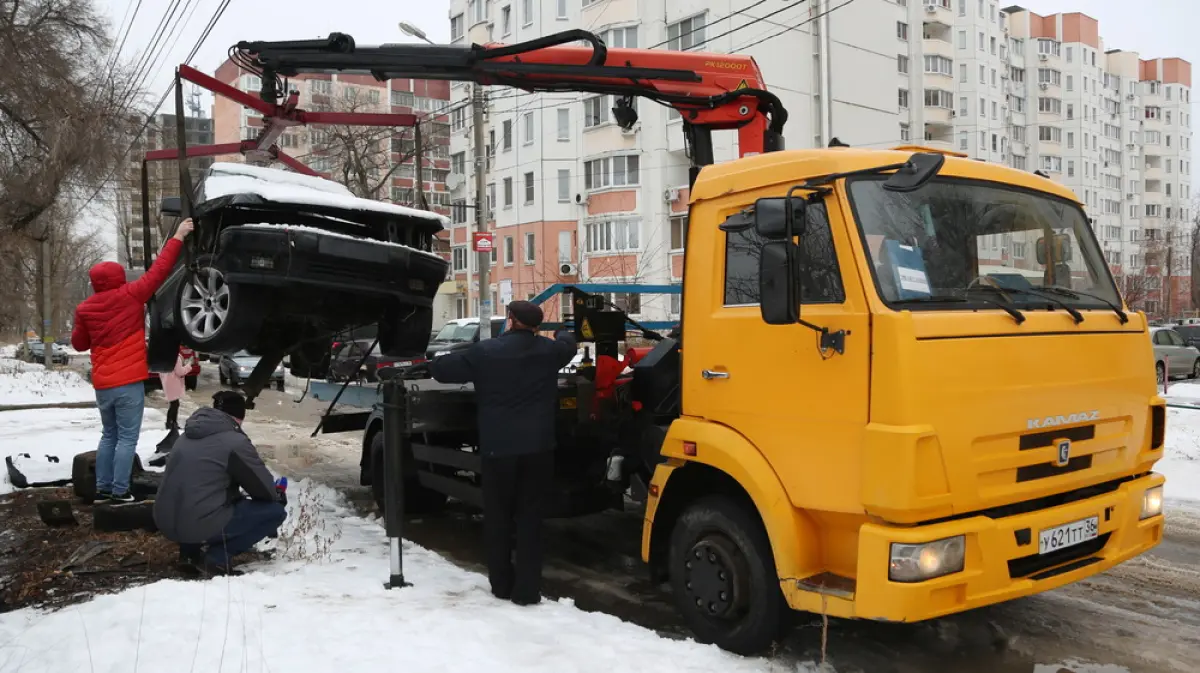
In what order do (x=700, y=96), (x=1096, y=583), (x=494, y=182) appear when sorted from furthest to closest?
1. (x=494, y=182)
2. (x=700, y=96)
3. (x=1096, y=583)

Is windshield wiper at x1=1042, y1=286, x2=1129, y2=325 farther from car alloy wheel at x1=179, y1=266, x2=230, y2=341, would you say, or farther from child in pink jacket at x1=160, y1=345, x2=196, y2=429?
child in pink jacket at x1=160, y1=345, x2=196, y2=429

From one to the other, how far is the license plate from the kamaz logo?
45 cm

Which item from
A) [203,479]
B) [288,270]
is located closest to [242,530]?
[203,479]

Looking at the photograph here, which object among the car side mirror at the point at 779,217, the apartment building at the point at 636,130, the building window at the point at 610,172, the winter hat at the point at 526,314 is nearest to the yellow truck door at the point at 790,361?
the car side mirror at the point at 779,217

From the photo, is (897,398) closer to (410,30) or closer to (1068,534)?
(1068,534)

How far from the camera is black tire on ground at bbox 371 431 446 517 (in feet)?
24.4

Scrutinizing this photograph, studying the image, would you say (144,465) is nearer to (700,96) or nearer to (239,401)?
(239,401)

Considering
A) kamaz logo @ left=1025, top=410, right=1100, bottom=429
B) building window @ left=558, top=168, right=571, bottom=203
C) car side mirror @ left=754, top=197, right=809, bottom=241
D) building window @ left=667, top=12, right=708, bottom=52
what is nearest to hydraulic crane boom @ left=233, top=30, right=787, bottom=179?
car side mirror @ left=754, top=197, right=809, bottom=241

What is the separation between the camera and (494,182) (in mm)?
44938

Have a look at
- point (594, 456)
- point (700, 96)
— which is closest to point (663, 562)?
point (594, 456)

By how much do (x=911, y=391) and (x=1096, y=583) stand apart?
3.12 m

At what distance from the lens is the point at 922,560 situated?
346 cm

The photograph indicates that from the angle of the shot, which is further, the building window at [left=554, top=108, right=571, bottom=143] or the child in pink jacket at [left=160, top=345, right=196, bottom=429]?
the building window at [left=554, top=108, right=571, bottom=143]

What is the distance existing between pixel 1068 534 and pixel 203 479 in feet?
15.6
